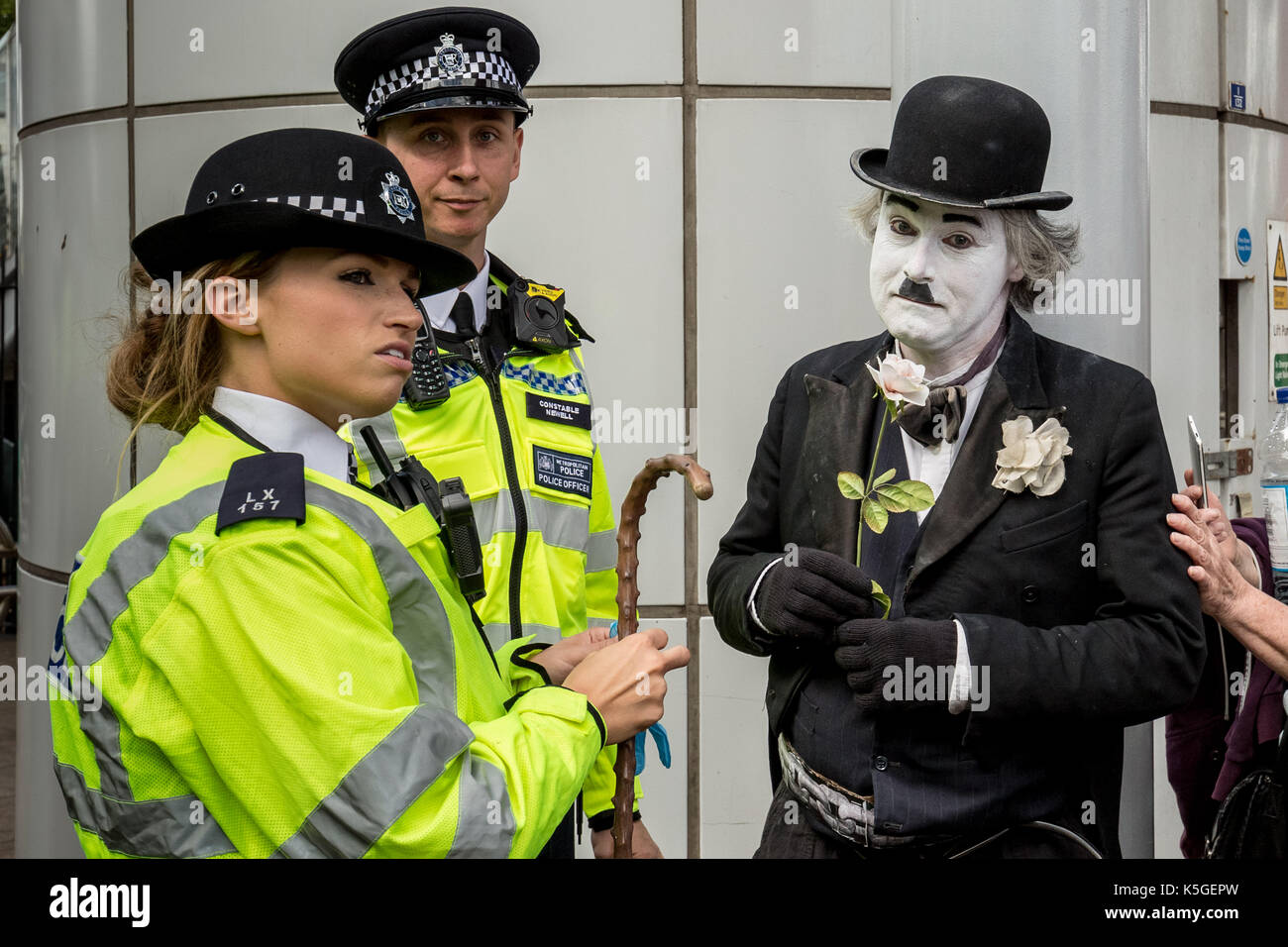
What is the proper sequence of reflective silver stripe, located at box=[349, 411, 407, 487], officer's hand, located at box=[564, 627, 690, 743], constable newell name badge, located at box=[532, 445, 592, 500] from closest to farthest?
officer's hand, located at box=[564, 627, 690, 743]
reflective silver stripe, located at box=[349, 411, 407, 487]
constable newell name badge, located at box=[532, 445, 592, 500]

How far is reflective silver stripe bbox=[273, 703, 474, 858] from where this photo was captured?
1.52 meters

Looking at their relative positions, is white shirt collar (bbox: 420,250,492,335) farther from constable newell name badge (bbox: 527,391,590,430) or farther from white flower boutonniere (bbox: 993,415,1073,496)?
white flower boutonniere (bbox: 993,415,1073,496)

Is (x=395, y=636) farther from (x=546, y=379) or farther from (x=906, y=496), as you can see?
(x=546, y=379)

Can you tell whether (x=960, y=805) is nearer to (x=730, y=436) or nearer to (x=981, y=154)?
(x=981, y=154)

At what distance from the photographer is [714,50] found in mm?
3834

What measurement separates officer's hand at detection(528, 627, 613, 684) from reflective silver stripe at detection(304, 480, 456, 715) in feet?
1.17

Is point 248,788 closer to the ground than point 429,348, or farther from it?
closer to the ground

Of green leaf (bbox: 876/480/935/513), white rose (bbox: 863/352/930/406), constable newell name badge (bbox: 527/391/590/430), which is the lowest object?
green leaf (bbox: 876/480/935/513)

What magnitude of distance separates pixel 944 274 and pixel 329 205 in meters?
0.96

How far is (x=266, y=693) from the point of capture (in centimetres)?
151

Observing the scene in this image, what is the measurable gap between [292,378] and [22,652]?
3.56 m

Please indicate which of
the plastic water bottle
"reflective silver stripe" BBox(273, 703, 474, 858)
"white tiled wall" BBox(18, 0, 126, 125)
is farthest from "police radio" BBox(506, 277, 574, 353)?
"white tiled wall" BBox(18, 0, 126, 125)

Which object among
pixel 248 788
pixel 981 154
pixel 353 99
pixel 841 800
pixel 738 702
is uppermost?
pixel 353 99
